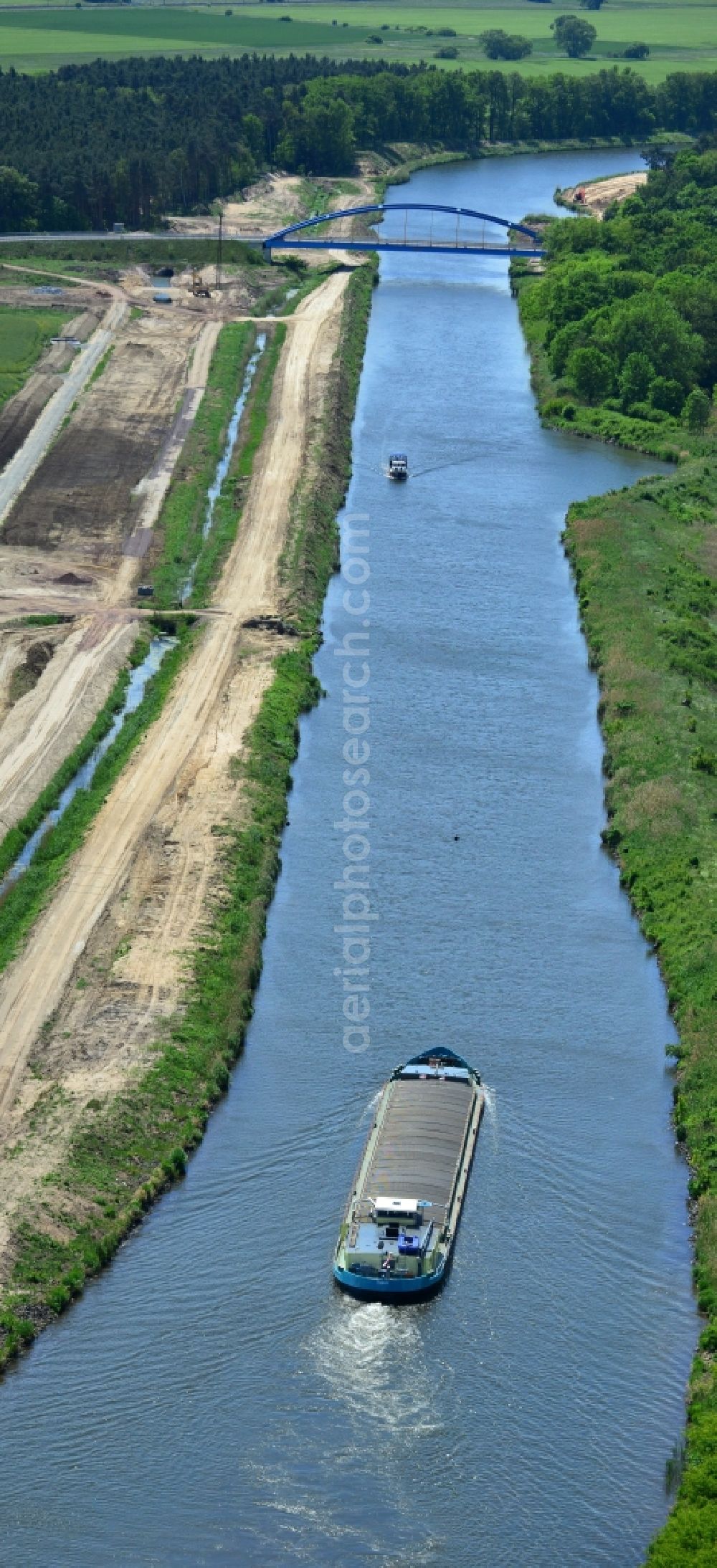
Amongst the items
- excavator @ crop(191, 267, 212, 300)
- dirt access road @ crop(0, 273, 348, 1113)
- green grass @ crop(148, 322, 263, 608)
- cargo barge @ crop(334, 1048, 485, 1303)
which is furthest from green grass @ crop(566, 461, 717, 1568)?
excavator @ crop(191, 267, 212, 300)

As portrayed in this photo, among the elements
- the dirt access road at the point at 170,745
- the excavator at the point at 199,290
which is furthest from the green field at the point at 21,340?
the dirt access road at the point at 170,745

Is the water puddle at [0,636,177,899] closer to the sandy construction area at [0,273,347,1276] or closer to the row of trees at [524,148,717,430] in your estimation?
the sandy construction area at [0,273,347,1276]

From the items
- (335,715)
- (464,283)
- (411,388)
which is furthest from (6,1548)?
(464,283)

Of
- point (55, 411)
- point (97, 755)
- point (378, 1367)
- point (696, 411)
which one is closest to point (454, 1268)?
point (378, 1367)

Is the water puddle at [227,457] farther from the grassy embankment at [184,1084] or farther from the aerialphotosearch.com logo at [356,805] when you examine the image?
the grassy embankment at [184,1084]

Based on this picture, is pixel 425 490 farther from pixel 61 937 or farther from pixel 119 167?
pixel 119 167

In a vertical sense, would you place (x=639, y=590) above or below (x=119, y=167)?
below
